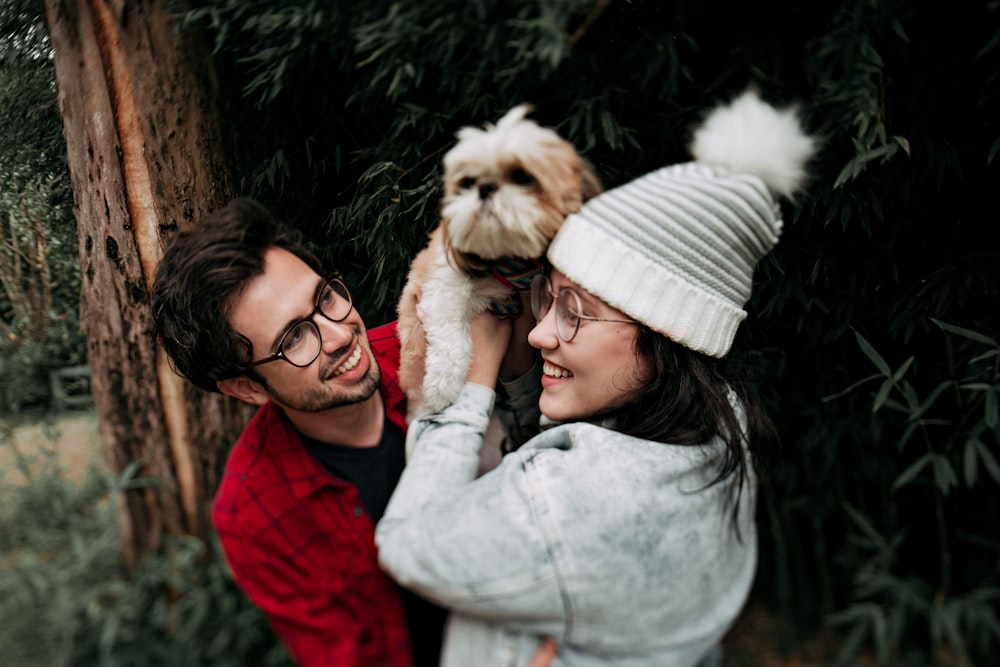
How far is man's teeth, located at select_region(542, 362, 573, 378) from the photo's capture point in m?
1.74

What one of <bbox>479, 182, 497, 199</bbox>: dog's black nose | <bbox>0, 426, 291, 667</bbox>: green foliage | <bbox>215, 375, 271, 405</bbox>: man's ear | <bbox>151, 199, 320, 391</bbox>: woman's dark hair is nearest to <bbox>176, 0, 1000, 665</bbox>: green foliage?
<bbox>479, 182, 497, 199</bbox>: dog's black nose

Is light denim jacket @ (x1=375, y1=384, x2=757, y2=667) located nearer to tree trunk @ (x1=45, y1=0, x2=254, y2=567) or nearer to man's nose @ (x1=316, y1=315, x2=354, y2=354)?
man's nose @ (x1=316, y1=315, x2=354, y2=354)

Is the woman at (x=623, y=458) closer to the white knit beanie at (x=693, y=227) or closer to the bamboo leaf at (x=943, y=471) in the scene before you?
the white knit beanie at (x=693, y=227)

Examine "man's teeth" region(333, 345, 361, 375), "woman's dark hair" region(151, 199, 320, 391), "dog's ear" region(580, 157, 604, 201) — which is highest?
"dog's ear" region(580, 157, 604, 201)

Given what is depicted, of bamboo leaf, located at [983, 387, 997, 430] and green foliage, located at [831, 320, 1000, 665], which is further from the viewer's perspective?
green foliage, located at [831, 320, 1000, 665]

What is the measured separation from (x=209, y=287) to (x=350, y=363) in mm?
434

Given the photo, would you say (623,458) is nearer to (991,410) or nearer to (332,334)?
(332,334)

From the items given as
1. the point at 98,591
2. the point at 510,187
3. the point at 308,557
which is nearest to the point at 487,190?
the point at 510,187

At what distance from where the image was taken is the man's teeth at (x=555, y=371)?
5.72 ft

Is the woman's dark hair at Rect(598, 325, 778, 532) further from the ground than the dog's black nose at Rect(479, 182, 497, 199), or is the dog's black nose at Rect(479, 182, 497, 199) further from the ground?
the dog's black nose at Rect(479, 182, 497, 199)

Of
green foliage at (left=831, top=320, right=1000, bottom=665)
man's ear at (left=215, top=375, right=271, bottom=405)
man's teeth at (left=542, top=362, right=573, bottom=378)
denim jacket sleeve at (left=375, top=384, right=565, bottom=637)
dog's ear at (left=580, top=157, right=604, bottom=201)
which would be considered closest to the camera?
denim jacket sleeve at (left=375, top=384, right=565, bottom=637)

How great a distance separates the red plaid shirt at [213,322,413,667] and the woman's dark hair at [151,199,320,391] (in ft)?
0.94

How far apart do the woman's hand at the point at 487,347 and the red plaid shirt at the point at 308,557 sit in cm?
50

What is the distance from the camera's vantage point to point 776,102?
187 centimetres
